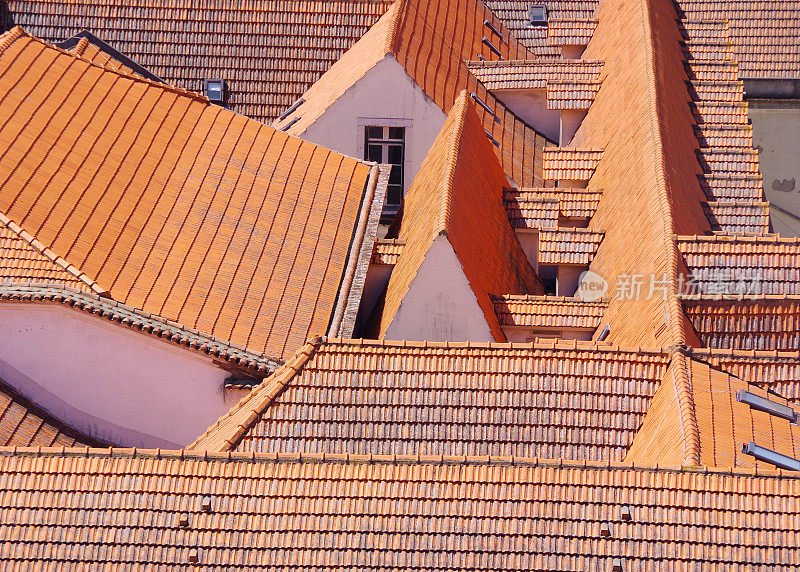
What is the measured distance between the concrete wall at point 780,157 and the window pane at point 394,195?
630 inches

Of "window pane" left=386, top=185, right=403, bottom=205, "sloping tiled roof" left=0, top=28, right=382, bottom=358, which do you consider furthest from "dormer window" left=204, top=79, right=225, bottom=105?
"sloping tiled roof" left=0, top=28, right=382, bottom=358

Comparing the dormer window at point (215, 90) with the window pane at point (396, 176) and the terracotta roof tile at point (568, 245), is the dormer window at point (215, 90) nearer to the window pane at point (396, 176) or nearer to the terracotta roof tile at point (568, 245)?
the window pane at point (396, 176)

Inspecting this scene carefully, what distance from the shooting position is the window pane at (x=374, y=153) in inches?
1847

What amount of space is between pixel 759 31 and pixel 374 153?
17503mm

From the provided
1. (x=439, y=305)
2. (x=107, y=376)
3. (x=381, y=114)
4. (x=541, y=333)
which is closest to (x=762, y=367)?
(x=541, y=333)

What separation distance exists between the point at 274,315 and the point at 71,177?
20.3 feet

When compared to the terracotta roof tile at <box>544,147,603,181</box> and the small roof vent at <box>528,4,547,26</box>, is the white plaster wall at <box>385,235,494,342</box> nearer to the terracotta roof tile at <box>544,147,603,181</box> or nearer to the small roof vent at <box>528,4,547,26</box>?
the terracotta roof tile at <box>544,147,603,181</box>

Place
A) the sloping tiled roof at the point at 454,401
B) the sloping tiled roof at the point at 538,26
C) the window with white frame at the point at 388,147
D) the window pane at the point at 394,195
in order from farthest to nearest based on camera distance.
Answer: the sloping tiled roof at the point at 538,26 < the window pane at the point at 394,195 < the window with white frame at the point at 388,147 < the sloping tiled roof at the point at 454,401

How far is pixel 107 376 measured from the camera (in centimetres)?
3572

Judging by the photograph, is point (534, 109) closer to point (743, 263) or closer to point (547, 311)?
point (547, 311)

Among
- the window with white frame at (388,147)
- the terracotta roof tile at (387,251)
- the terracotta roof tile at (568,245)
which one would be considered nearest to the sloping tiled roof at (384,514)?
the terracotta roof tile at (387,251)

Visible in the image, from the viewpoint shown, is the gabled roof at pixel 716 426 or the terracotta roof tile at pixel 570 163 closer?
the gabled roof at pixel 716 426

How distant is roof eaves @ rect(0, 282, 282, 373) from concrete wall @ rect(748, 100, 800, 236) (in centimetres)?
2748

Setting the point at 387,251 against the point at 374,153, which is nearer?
the point at 387,251
